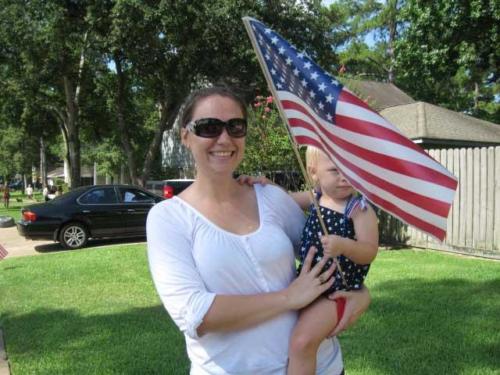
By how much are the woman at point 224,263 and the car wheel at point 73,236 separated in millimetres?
11849

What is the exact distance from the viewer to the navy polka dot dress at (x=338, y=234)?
213 centimetres

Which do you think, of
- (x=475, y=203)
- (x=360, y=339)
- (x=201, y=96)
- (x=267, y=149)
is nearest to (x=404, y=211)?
(x=201, y=96)

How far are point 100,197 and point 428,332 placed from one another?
10220 mm

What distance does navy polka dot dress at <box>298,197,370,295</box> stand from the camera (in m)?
2.13

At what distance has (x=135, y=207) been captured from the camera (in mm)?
13914

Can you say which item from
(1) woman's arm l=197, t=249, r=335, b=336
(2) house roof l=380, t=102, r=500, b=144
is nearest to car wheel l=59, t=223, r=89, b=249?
(2) house roof l=380, t=102, r=500, b=144

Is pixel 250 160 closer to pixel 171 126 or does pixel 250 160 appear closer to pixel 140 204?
pixel 140 204

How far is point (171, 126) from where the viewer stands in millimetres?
36250

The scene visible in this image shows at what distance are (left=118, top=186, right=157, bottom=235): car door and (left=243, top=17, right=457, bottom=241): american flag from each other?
1178cm

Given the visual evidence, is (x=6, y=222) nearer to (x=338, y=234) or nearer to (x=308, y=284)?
(x=338, y=234)

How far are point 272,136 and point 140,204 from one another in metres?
4.44

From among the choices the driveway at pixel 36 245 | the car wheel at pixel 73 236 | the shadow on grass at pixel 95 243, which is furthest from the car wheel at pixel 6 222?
the car wheel at pixel 73 236

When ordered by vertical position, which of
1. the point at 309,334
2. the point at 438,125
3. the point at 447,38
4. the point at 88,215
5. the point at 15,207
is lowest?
the point at 15,207

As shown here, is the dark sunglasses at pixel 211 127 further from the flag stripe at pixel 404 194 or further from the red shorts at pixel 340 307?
the red shorts at pixel 340 307
